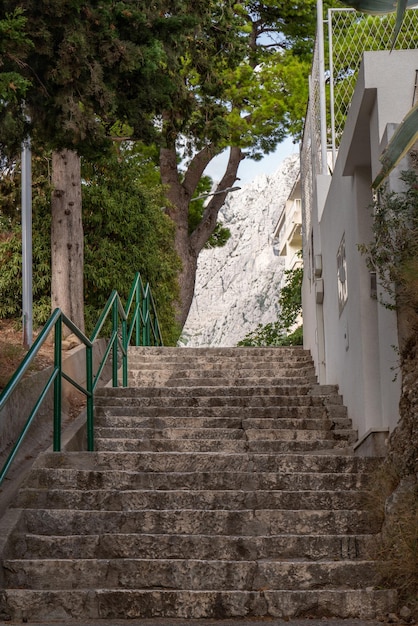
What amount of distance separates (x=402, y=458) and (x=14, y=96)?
3493mm

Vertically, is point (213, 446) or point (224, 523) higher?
point (213, 446)

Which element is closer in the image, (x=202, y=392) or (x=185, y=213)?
(x=202, y=392)

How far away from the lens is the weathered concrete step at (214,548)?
5.58 metres

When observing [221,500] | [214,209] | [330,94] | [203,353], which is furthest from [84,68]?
[214,209]

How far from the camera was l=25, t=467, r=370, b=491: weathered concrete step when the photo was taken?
6.50m

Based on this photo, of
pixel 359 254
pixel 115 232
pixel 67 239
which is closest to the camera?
pixel 359 254

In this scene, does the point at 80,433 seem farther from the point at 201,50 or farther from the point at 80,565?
the point at 201,50

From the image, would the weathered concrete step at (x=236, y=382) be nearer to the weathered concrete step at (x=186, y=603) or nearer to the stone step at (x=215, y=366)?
the stone step at (x=215, y=366)

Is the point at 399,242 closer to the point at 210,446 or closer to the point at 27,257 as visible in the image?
the point at 210,446

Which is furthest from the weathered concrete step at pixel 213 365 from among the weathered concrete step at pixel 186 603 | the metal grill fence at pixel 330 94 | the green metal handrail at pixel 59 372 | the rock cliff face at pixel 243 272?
the rock cliff face at pixel 243 272

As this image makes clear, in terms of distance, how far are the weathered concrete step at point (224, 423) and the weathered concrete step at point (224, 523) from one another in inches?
90.3

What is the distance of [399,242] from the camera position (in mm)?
5965

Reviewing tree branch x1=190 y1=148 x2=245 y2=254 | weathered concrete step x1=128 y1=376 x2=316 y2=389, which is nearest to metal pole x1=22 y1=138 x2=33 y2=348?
weathered concrete step x1=128 y1=376 x2=316 y2=389

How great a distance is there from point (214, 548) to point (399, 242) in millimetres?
2060
